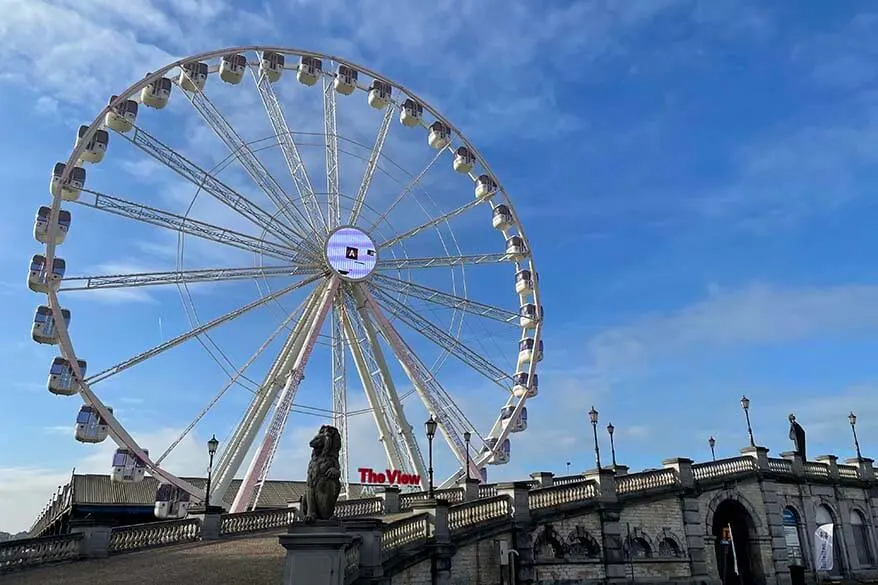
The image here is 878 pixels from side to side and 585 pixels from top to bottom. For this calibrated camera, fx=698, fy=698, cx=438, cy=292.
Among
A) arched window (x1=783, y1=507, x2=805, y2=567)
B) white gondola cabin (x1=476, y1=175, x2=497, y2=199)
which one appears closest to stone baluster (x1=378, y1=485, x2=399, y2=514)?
arched window (x1=783, y1=507, x2=805, y2=567)

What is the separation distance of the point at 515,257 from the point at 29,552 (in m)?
27.1

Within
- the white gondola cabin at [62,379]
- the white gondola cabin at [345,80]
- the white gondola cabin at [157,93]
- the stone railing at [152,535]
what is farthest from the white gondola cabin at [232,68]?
the stone railing at [152,535]

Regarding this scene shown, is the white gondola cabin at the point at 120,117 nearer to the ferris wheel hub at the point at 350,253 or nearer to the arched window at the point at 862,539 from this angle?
the ferris wheel hub at the point at 350,253

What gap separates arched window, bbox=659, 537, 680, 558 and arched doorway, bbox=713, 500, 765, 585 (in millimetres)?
2466

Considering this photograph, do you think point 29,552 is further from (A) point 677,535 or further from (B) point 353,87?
(B) point 353,87

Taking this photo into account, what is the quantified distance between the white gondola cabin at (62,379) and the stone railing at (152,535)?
8.25m

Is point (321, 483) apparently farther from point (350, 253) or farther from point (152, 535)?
point (350, 253)

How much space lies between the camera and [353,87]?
119ft

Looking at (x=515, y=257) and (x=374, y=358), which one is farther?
(x=515, y=257)

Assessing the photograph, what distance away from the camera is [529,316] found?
39.2 m

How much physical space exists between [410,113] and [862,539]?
31.5 m

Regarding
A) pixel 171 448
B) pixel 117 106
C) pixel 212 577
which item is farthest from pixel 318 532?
pixel 117 106

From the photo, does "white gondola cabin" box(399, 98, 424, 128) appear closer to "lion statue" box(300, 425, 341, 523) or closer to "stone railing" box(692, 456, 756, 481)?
"stone railing" box(692, 456, 756, 481)

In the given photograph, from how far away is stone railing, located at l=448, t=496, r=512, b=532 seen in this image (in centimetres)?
2220
